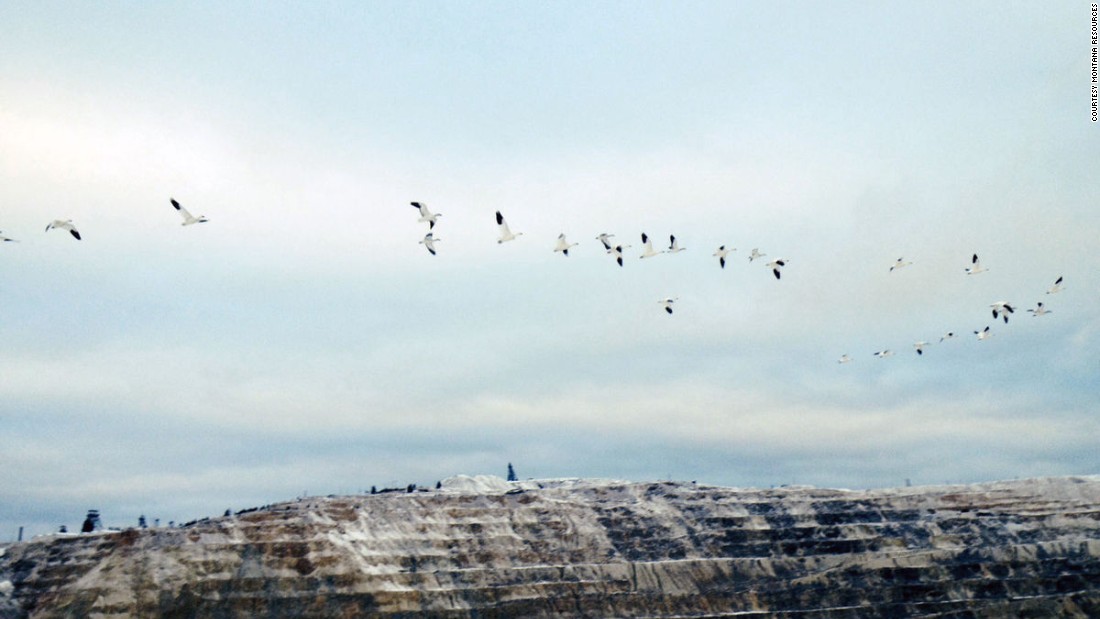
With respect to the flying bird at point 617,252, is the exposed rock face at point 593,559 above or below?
below

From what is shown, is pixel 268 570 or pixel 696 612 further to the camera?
pixel 696 612

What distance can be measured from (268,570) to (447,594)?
8.31 m

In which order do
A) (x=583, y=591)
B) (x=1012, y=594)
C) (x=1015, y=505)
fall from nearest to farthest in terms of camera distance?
(x=583, y=591) → (x=1012, y=594) → (x=1015, y=505)

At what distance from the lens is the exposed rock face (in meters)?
44.8

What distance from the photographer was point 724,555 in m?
52.0

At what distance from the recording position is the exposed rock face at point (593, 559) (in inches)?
1766

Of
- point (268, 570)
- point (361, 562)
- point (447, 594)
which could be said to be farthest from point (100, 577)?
point (447, 594)

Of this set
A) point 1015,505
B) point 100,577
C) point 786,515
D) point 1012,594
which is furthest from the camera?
point 1015,505

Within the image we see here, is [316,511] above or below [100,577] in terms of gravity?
above

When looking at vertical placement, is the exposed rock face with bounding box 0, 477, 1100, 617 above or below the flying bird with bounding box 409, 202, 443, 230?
below

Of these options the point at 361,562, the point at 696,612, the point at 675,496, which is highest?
the point at 675,496

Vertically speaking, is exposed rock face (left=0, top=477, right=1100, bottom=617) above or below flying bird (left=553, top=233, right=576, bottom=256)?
below

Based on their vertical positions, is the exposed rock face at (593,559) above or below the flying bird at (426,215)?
below

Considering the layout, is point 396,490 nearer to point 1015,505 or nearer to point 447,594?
point 447,594
